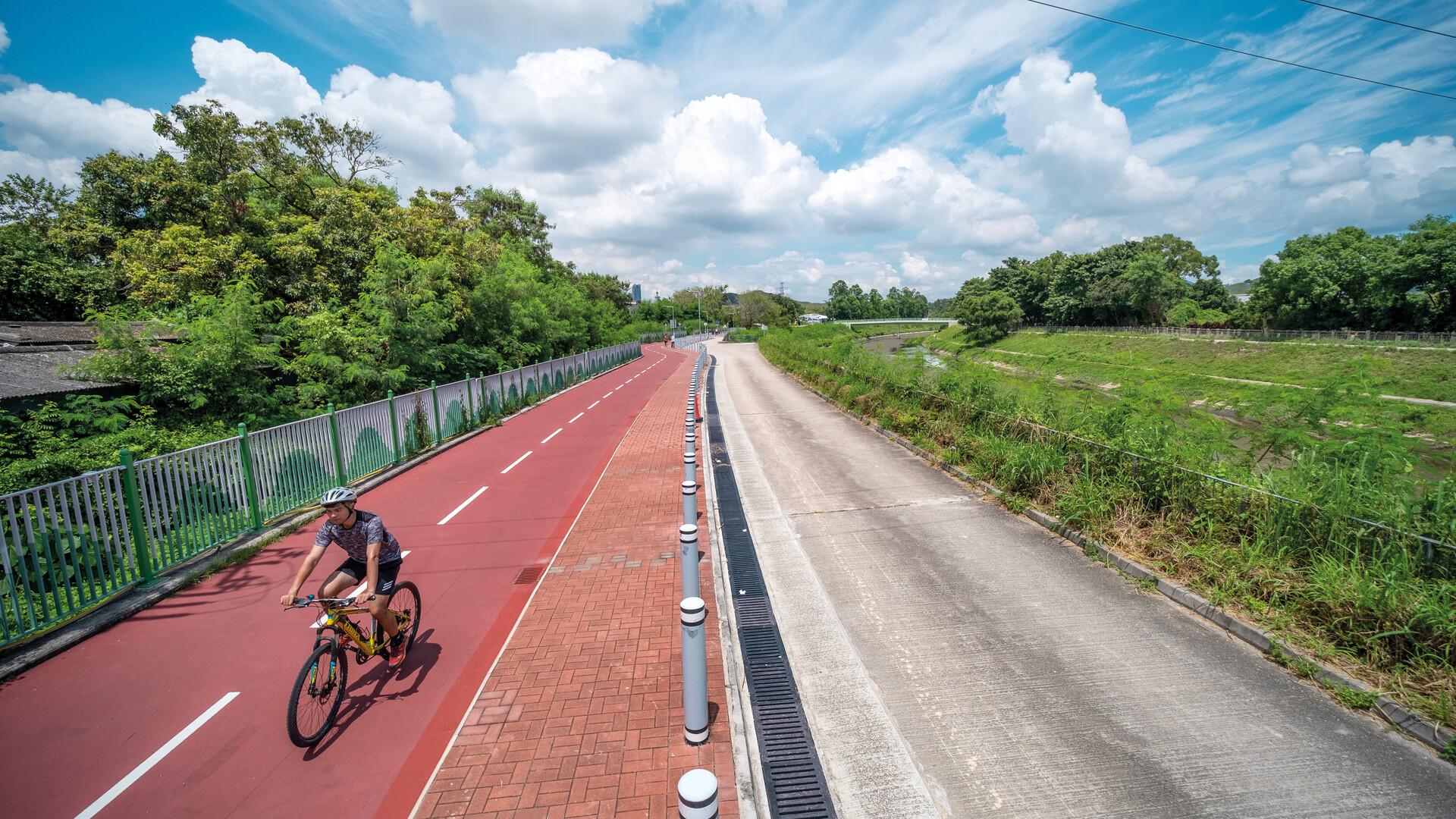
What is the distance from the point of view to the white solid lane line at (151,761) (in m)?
3.54

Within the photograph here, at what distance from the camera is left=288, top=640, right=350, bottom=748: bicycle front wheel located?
3.88 m

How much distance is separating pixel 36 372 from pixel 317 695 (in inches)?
462

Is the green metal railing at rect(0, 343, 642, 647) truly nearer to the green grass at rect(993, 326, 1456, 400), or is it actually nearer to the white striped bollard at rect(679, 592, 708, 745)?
the white striped bollard at rect(679, 592, 708, 745)

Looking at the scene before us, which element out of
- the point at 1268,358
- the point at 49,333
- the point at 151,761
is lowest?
the point at 1268,358

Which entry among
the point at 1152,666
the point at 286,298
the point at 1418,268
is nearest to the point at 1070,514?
the point at 1152,666

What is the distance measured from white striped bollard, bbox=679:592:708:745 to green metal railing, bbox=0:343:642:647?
611 cm

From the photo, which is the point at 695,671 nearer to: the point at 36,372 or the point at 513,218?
the point at 36,372

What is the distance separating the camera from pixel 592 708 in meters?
4.30

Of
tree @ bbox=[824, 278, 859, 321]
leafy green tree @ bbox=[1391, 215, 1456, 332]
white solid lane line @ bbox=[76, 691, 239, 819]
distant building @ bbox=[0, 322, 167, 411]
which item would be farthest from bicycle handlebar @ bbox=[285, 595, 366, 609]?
tree @ bbox=[824, 278, 859, 321]

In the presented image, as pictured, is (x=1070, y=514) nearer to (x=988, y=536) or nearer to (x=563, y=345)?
(x=988, y=536)

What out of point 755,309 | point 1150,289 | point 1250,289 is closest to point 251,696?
point 1150,289

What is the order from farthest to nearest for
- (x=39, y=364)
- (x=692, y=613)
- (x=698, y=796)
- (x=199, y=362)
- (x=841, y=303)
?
1. (x=841, y=303)
2. (x=39, y=364)
3. (x=199, y=362)
4. (x=692, y=613)
5. (x=698, y=796)

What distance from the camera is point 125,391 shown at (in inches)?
405

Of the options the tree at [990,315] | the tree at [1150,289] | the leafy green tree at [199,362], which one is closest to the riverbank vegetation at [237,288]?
the leafy green tree at [199,362]
